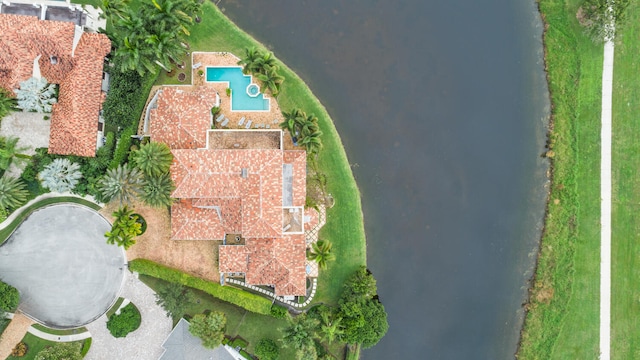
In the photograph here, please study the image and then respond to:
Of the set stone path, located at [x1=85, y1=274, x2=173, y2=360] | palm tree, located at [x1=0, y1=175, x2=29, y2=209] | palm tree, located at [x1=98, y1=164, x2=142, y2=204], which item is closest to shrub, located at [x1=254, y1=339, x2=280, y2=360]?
stone path, located at [x1=85, y1=274, x2=173, y2=360]

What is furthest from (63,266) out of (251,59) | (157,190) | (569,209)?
(569,209)

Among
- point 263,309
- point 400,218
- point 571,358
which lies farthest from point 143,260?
point 571,358

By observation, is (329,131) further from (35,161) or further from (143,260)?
(35,161)

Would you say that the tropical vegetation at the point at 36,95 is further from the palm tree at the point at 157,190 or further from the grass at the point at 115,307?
the grass at the point at 115,307

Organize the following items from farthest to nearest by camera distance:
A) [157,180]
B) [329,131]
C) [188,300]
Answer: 1. [329,131]
2. [188,300]
3. [157,180]

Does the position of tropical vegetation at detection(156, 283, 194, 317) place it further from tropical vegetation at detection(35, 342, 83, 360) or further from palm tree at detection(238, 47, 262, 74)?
palm tree at detection(238, 47, 262, 74)

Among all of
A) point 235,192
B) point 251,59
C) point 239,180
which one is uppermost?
point 251,59

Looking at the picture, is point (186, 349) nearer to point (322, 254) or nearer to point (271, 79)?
point (322, 254)
